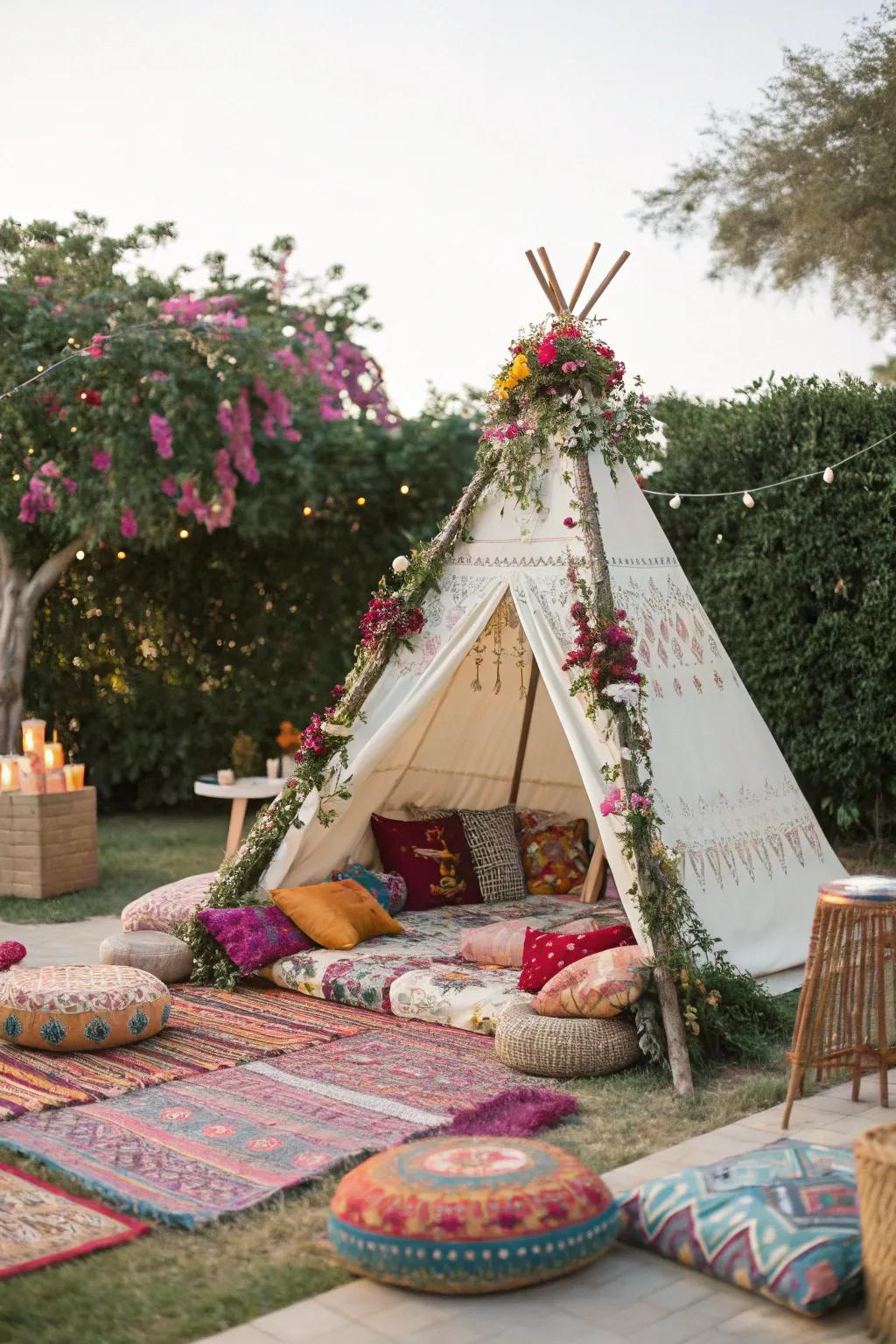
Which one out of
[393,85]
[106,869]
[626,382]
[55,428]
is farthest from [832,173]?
[106,869]

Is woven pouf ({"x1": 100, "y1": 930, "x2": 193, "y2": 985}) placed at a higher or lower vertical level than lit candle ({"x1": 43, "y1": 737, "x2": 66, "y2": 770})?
lower

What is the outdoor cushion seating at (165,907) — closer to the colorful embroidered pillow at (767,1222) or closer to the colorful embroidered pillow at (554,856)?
the colorful embroidered pillow at (554,856)

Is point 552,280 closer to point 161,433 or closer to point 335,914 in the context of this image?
point 335,914

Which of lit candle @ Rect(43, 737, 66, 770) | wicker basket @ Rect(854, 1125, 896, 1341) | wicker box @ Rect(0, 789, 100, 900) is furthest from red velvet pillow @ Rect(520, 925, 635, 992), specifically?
lit candle @ Rect(43, 737, 66, 770)

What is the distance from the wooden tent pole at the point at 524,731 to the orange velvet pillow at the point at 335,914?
135 centimetres

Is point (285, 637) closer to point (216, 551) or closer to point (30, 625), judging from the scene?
point (216, 551)

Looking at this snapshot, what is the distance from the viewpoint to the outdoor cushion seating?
18.7 ft

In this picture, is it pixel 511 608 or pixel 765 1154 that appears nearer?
pixel 765 1154

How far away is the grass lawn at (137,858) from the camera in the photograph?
695 centimetres

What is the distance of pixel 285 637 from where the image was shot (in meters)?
10.1

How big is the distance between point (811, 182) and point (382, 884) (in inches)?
173

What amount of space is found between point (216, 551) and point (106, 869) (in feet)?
9.26

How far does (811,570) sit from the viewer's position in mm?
7148

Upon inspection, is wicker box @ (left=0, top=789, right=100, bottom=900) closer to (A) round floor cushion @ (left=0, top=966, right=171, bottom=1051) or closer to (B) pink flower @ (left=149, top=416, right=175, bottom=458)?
(B) pink flower @ (left=149, top=416, right=175, bottom=458)
